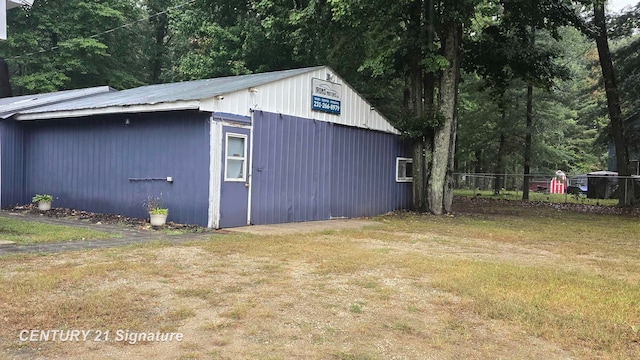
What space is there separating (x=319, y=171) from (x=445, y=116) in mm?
4402

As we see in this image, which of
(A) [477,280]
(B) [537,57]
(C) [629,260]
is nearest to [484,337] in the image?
(A) [477,280]

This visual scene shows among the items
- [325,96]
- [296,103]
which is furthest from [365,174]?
[296,103]

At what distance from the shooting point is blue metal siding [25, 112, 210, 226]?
10203 millimetres

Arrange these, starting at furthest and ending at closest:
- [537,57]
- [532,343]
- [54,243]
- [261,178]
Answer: [537,57] → [261,178] → [54,243] → [532,343]

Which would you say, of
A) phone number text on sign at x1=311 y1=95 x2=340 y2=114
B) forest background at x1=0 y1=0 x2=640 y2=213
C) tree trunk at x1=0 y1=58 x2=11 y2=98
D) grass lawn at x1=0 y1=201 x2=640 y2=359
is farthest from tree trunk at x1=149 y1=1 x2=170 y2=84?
grass lawn at x1=0 y1=201 x2=640 y2=359

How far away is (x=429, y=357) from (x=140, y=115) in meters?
9.45

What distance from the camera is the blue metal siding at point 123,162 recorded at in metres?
10.2

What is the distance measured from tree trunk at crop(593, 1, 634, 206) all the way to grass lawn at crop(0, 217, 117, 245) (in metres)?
18.0

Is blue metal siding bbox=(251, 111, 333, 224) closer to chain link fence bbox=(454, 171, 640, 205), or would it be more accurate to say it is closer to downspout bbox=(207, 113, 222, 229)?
downspout bbox=(207, 113, 222, 229)

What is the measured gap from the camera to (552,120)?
26578 mm

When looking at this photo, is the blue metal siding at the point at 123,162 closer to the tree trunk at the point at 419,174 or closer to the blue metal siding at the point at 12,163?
the blue metal siding at the point at 12,163

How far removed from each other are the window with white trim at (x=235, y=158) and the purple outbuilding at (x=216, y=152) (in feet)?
0.07

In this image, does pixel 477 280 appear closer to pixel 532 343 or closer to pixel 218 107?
pixel 532 343

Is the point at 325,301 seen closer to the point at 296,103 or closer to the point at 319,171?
the point at 296,103
